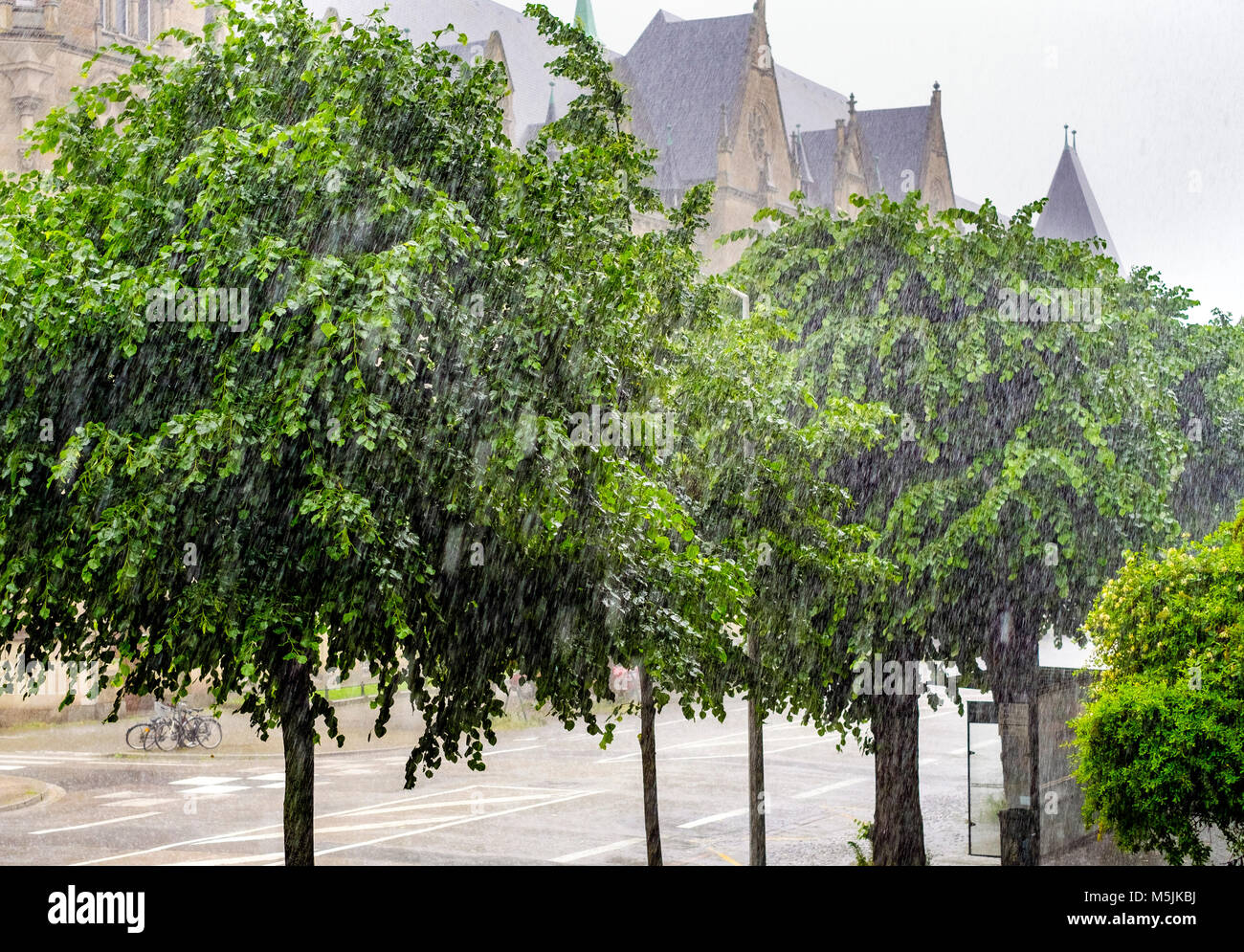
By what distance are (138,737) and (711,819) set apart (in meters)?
14.2

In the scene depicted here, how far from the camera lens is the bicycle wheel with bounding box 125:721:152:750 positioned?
92.8 feet

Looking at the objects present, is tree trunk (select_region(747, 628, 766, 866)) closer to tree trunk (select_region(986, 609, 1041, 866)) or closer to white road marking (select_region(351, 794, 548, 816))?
tree trunk (select_region(986, 609, 1041, 866))

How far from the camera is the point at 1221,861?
53.4 ft

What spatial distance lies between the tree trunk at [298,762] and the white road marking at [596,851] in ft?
28.5

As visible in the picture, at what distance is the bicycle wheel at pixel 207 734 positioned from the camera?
94.0 ft

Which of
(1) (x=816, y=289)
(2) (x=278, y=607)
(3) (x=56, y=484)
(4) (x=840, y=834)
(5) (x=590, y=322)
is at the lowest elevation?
(4) (x=840, y=834)

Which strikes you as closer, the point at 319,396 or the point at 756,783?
the point at 319,396

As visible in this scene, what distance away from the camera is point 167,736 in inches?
1131

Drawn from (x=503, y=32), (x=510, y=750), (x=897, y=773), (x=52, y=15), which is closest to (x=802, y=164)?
(x=503, y=32)

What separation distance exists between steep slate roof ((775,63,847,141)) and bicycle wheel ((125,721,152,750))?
5658cm

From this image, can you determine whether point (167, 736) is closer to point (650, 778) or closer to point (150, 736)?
point (150, 736)

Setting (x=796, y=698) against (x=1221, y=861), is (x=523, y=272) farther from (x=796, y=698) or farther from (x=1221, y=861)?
(x=1221, y=861)
